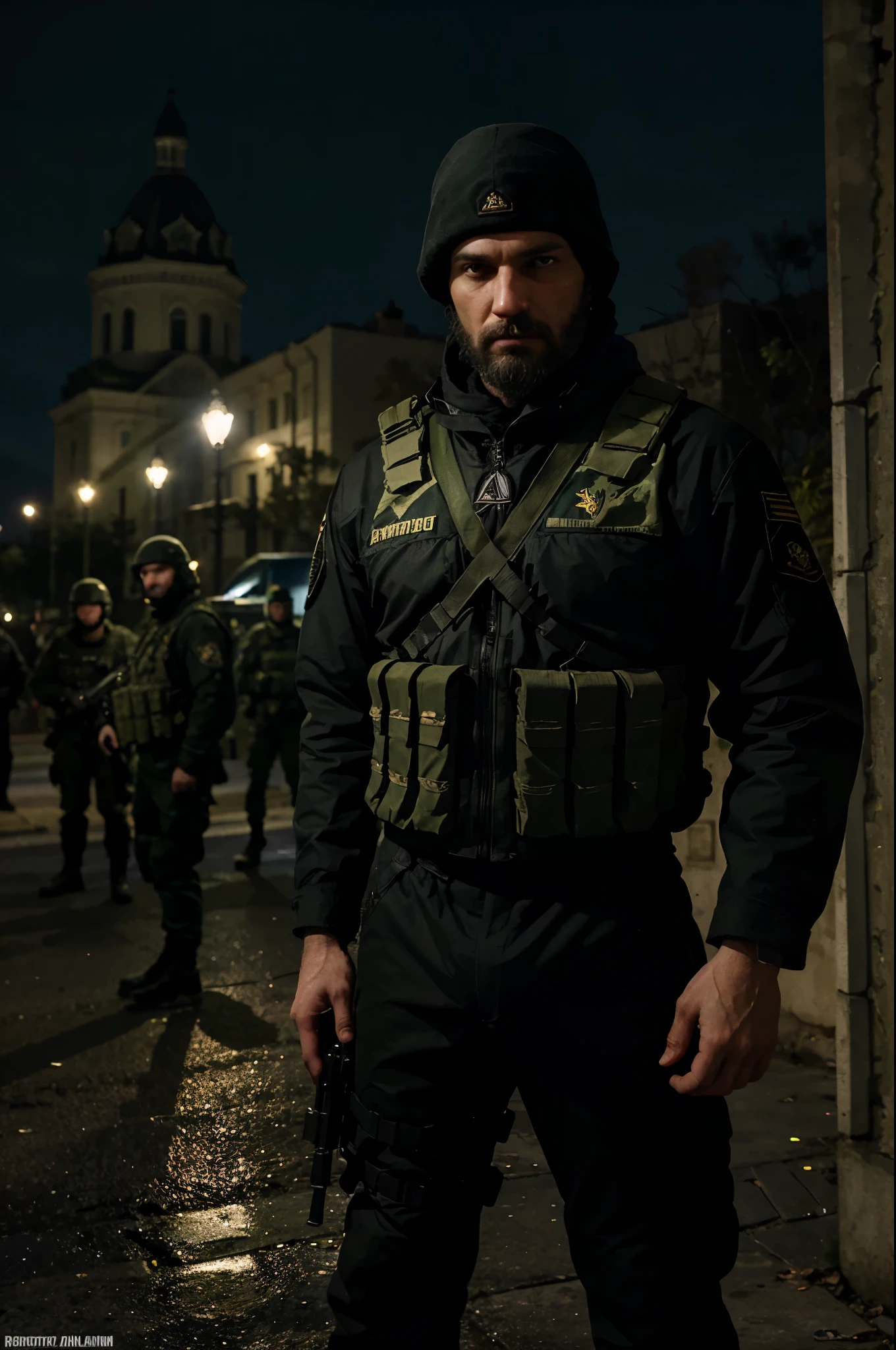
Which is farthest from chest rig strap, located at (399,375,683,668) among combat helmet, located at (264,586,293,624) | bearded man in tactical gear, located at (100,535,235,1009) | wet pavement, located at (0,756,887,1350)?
combat helmet, located at (264,586,293,624)

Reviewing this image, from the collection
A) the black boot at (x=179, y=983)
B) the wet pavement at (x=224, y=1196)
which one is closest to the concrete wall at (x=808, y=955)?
the wet pavement at (x=224, y=1196)

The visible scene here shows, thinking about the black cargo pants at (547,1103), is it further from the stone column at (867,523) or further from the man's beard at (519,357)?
the stone column at (867,523)

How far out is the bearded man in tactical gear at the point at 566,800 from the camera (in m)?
1.84

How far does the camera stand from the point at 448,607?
6.75 ft

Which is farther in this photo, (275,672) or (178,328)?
(178,328)

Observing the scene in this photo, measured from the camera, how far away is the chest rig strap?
6.50 feet

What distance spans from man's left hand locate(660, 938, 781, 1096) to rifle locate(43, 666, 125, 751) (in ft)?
22.7

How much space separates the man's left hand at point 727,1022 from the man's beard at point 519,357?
39.5 inches

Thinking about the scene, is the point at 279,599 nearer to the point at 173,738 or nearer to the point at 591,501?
the point at 173,738

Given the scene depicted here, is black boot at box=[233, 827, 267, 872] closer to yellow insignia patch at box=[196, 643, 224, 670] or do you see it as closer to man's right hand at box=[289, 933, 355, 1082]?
yellow insignia patch at box=[196, 643, 224, 670]

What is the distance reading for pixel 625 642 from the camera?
198 cm

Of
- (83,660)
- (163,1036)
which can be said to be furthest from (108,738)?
(163,1036)

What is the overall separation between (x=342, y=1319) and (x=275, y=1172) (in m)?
1.95

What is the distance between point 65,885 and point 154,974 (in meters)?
2.69
